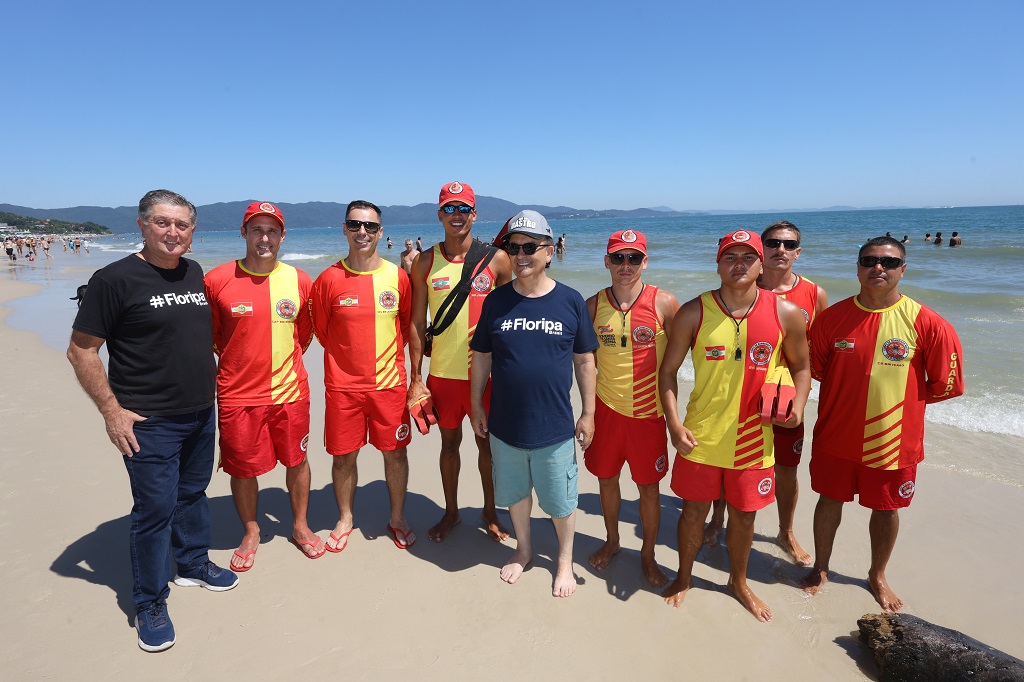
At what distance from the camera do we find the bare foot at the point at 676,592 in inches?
140

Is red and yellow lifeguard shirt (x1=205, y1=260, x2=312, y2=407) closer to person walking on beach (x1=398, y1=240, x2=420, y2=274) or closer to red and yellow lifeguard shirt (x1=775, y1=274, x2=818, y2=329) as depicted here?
person walking on beach (x1=398, y1=240, x2=420, y2=274)

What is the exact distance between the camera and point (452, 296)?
4.00 m

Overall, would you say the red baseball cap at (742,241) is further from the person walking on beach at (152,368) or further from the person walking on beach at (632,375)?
the person walking on beach at (152,368)

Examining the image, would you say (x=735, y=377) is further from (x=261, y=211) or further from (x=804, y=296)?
(x=261, y=211)

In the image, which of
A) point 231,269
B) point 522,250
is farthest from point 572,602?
point 231,269

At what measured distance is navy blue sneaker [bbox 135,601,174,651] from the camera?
3.12 metres

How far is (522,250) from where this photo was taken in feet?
10.9

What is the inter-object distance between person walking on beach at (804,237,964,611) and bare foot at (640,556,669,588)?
131 centimetres

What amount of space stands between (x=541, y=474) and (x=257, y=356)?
2.10 m

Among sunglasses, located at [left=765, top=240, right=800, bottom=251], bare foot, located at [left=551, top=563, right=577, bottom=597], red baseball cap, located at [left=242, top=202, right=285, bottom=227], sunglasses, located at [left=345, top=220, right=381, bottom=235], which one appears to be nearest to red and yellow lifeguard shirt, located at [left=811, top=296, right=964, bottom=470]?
sunglasses, located at [left=765, top=240, right=800, bottom=251]

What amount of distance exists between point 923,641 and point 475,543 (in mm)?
2869

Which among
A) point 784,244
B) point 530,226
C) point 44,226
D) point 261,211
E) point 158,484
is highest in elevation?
point 44,226

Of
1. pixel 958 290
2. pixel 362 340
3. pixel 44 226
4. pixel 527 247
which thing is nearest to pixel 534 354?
pixel 527 247

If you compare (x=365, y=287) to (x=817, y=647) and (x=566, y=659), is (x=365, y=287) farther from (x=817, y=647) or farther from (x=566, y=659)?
(x=817, y=647)
